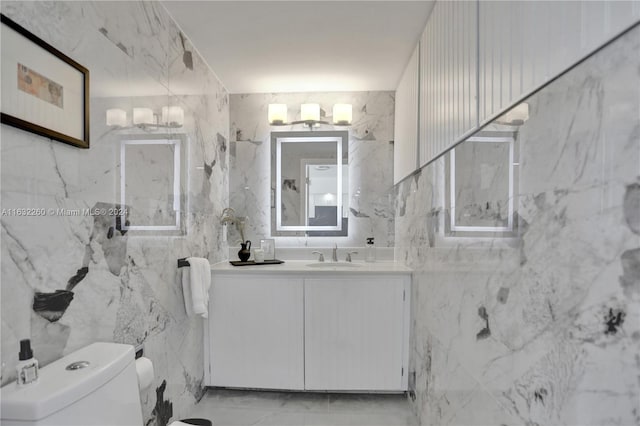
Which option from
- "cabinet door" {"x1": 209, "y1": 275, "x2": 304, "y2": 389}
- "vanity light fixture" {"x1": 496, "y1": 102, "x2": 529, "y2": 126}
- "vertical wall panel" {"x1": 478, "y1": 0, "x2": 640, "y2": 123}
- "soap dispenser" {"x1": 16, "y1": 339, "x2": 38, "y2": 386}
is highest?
"vertical wall panel" {"x1": 478, "y1": 0, "x2": 640, "y2": 123}

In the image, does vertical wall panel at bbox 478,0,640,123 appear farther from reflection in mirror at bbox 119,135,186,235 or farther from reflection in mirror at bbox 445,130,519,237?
reflection in mirror at bbox 119,135,186,235

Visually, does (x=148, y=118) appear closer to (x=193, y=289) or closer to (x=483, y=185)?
(x=193, y=289)

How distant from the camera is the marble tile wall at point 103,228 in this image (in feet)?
3.00

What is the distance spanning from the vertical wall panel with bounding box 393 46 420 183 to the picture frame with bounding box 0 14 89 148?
170 cm

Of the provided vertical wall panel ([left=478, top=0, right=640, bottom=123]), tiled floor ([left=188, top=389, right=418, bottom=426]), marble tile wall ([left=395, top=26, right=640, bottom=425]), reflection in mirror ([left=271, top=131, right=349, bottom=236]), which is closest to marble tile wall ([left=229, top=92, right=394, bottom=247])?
reflection in mirror ([left=271, top=131, right=349, bottom=236])

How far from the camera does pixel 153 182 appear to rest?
164 cm

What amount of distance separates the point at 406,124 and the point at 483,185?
4.28 feet

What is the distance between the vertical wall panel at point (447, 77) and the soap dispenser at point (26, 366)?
1.54 meters

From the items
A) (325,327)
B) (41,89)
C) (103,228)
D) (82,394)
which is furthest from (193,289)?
(41,89)

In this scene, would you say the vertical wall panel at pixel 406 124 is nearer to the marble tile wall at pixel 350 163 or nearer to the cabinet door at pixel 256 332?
the marble tile wall at pixel 350 163

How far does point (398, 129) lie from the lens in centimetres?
263

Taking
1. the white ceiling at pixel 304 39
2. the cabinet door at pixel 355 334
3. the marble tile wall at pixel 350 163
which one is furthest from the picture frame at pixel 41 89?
the marble tile wall at pixel 350 163

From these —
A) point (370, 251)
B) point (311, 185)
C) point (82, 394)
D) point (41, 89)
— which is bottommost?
point (82, 394)

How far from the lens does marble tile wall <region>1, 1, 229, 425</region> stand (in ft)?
3.00
